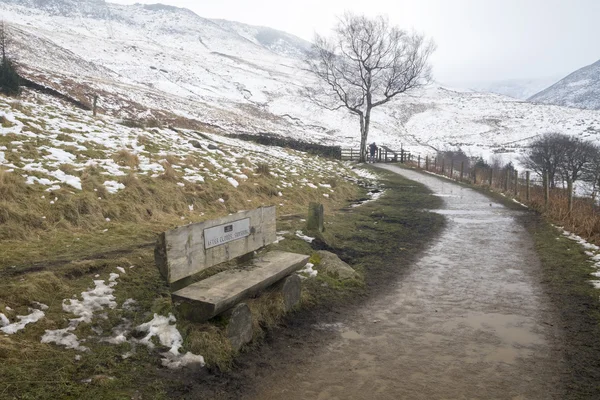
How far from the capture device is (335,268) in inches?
265

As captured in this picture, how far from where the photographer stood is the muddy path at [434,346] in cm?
373

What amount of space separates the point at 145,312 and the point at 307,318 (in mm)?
1881

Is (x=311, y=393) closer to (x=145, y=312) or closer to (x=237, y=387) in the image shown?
(x=237, y=387)

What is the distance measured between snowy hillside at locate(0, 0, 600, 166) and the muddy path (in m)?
32.2

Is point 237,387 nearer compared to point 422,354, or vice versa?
point 237,387

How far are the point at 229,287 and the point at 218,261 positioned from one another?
52cm

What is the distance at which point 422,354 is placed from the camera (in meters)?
4.39

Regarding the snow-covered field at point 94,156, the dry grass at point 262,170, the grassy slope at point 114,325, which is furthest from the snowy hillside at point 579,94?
the grassy slope at point 114,325

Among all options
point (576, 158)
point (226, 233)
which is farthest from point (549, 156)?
point (226, 233)

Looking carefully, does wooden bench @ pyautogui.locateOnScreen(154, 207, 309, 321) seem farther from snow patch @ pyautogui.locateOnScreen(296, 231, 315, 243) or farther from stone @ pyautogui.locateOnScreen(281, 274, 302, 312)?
snow patch @ pyautogui.locateOnScreen(296, 231, 315, 243)

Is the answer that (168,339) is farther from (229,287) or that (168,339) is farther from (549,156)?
(549,156)

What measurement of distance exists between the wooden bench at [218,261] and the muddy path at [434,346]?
0.72 metres

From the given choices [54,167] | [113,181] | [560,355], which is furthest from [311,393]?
[54,167]

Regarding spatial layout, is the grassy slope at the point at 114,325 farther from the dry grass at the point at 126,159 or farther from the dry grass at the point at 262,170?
the dry grass at the point at 262,170
